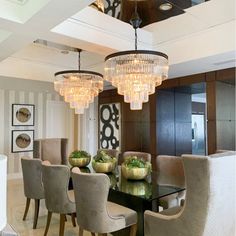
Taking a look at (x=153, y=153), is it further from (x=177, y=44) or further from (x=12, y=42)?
(x=12, y=42)

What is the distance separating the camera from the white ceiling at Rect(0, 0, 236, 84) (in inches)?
108

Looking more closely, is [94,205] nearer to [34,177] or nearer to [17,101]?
[34,177]

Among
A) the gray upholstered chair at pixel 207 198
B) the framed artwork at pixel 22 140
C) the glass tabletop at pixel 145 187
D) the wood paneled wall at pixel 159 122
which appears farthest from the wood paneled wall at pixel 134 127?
the gray upholstered chair at pixel 207 198

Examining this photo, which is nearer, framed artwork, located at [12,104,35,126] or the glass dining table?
the glass dining table

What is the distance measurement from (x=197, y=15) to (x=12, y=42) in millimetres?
2859

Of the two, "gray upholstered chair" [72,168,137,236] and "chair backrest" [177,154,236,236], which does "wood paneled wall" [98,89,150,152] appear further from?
"chair backrest" [177,154,236,236]

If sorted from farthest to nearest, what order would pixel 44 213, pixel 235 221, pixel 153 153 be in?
pixel 153 153, pixel 44 213, pixel 235 221

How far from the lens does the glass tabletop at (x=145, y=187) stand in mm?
2583

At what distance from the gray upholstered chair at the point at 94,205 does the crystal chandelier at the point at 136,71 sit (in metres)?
1.40

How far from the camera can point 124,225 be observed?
8.18 ft

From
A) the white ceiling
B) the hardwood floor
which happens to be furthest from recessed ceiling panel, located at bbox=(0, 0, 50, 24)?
the hardwood floor

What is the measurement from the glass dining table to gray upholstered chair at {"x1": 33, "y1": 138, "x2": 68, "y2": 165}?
198 centimetres

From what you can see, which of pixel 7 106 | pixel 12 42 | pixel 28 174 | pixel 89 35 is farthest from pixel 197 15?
pixel 7 106

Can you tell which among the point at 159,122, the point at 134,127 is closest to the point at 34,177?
the point at 159,122
